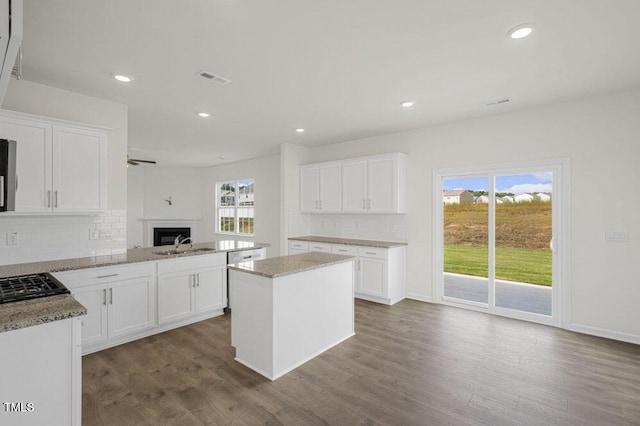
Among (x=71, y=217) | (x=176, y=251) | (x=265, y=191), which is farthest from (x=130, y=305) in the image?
(x=265, y=191)

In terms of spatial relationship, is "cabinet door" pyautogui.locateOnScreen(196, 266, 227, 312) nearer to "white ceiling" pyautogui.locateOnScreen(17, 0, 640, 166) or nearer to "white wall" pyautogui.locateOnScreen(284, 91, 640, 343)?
"white ceiling" pyautogui.locateOnScreen(17, 0, 640, 166)

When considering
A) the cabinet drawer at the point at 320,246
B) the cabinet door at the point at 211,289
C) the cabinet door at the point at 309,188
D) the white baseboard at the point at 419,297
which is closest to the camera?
the cabinet door at the point at 211,289

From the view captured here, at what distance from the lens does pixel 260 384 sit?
2.50 meters

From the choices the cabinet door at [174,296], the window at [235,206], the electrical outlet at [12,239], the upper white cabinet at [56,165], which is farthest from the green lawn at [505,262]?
the electrical outlet at [12,239]

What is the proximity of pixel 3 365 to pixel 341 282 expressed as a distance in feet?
8.39

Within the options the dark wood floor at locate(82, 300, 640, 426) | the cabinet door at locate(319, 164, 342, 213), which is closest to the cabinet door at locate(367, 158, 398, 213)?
the cabinet door at locate(319, 164, 342, 213)

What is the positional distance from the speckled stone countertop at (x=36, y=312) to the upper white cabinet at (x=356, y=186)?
4057 millimetres

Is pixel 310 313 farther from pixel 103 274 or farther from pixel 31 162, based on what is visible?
pixel 31 162

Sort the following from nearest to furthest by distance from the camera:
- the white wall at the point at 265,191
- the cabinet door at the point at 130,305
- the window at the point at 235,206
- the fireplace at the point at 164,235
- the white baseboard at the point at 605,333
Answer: the cabinet door at the point at 130,305 < the white baseboard at the point at 605,333 < the white wall at the point at 265,191 < the window at the point at 235,206 < the fireplace at the point at 164,235

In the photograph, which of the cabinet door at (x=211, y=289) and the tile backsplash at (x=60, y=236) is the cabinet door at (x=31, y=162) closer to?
the tile backsplash at (x=60, y=236)

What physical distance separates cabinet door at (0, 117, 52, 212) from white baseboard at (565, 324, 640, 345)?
228 inches

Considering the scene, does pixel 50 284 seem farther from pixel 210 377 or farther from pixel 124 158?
pixel 124 158

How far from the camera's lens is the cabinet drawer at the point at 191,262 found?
3484 millimetres

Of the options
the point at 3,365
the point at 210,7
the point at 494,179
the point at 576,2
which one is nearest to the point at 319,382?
the point at 3,365
